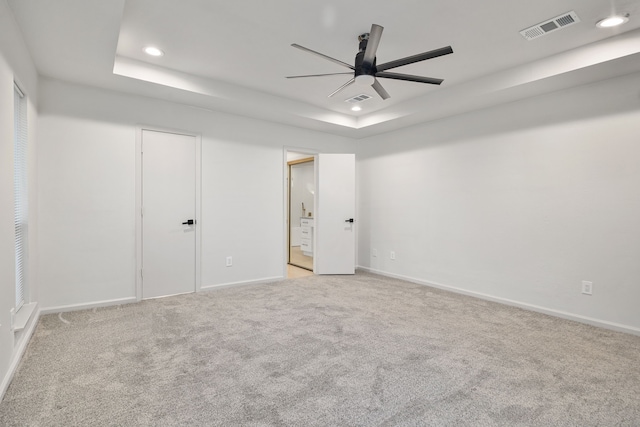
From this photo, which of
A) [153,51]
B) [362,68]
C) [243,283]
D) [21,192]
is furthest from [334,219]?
[21,192]

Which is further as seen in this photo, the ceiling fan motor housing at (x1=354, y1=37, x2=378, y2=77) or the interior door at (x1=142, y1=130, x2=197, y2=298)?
the interior door at (x1=142, y1=130, x2=197, y2=298)

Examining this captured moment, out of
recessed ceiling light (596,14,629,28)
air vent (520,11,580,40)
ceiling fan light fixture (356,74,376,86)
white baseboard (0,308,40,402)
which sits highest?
air vent (520,11,580,40)

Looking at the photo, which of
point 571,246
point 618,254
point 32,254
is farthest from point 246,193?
point 618,254

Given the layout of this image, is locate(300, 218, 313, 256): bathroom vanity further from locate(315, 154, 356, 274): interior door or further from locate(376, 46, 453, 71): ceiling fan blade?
→ locate(376, 46, 453, 71): ceiling fan blade

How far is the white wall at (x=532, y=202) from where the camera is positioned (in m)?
3.08

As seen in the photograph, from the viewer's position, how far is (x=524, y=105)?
3736 mm

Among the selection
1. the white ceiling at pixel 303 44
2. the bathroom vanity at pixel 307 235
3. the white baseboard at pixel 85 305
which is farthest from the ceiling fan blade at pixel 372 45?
the bathroom vanity at pixel 307 235

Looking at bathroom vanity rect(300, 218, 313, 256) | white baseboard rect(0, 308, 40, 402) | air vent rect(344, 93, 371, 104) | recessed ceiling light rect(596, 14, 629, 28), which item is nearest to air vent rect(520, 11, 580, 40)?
recessed ceiling light rect(596, 14, 629, 28)

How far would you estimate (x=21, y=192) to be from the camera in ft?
9.30

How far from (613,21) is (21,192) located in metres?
5.20

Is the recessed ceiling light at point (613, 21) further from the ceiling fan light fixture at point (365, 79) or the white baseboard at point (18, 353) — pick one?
the white baseboard at point (18, 353)

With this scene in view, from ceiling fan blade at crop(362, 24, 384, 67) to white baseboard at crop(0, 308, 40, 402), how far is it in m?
3.22

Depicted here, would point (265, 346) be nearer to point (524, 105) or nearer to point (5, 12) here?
point (5, 12)

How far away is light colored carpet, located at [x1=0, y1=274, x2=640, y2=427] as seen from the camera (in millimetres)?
1773
